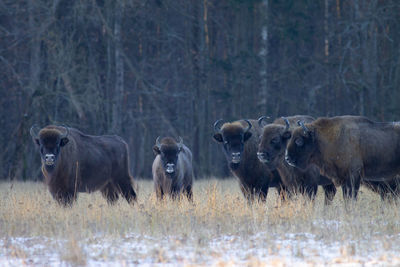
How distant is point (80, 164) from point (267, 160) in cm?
404

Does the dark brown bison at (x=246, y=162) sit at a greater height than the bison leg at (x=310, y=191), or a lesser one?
greater

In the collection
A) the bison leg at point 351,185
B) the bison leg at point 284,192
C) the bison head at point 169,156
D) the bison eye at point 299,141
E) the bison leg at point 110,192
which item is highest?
the bison eye at point 299,141

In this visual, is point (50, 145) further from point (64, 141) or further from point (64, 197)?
point (64, 197)

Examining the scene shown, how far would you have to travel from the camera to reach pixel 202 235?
29.1ft

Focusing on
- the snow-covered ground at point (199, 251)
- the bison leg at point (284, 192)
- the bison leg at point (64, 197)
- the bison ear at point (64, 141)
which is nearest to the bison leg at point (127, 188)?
the bison leg at point (64, 197)

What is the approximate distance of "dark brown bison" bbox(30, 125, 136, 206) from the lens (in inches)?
481

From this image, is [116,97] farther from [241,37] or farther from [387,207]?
[387,207]

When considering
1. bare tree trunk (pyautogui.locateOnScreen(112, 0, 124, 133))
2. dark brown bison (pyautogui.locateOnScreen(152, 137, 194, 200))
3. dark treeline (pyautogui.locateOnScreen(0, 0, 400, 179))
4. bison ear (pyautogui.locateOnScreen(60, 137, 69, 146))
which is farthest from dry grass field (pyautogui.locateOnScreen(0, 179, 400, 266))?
bare tree trunk (pyautogui.locateOnScreen(112, 0, 124, 133))

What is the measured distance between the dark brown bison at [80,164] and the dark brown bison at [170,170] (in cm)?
77

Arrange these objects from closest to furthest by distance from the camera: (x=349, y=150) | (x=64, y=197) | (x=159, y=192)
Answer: (x=349, y=150) → (x=64, y=197) → (x=159, y=192)

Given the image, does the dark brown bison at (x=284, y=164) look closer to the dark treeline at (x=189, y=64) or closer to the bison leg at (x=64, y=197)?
the bison leg at (x=64, y=197)

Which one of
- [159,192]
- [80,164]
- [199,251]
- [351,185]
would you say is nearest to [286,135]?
[351,185]

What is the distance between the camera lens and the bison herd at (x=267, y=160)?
Answer: 11.6 m

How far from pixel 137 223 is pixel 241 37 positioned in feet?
71.3
